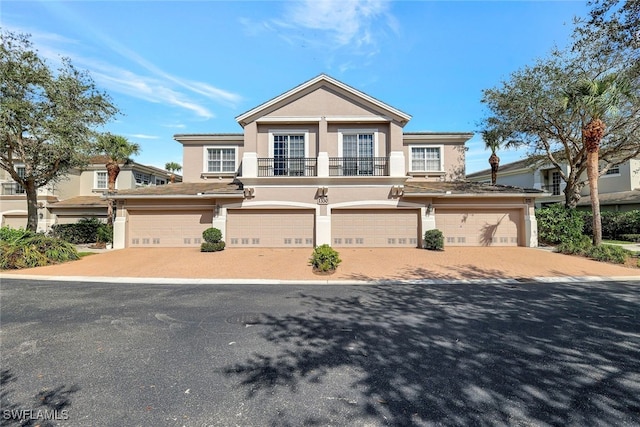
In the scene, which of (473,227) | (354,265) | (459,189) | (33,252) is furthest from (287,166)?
(33,252)

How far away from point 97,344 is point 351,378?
4118mm

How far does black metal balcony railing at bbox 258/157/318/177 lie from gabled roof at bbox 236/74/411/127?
2625 mm

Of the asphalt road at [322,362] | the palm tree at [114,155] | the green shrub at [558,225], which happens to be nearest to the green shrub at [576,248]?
the green shrub at [558,225]

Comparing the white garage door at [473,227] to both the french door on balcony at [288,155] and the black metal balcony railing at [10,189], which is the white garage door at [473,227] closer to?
the french door on balcony at [288,155]

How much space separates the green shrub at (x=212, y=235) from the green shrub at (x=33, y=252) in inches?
231

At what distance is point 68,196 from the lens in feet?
87.9

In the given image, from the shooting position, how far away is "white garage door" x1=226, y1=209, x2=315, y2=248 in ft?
54.8

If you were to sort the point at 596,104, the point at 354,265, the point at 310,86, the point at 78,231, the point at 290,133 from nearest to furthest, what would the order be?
the point at 354,265, the point at 596,104, the point at 310,86, the point at 290,133, the point at 78,231

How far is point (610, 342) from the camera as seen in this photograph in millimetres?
4648

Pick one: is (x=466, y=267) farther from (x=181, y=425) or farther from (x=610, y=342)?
(x=181, y=425)

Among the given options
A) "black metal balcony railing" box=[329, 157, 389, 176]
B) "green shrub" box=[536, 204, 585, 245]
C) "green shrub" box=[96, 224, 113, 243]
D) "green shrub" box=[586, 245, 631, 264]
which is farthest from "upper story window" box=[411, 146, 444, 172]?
"green shrub" box=[96, 224, 113, 243]

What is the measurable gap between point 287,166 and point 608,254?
15.8m

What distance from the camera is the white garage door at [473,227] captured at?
55.4 feet

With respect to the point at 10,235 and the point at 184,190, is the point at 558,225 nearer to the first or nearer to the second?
the point at 184,190
